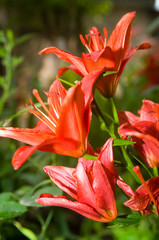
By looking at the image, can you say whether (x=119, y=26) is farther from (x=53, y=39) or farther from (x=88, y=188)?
(x=53, y=39)

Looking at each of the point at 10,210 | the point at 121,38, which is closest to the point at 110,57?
the point at 121,38

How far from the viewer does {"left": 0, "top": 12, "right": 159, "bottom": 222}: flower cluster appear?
7.6 inches

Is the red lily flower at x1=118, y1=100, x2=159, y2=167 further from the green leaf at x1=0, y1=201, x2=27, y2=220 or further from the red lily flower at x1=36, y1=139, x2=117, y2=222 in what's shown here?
the green leaf at x1=0, y1=201, x2=27, y2=220

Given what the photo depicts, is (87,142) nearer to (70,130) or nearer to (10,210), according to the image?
(70,130)

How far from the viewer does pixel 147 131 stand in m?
0.21

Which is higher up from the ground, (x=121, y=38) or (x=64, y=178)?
(x=121, y=38)

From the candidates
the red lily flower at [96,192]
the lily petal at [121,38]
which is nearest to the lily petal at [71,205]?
the red lily flower at [96,192]

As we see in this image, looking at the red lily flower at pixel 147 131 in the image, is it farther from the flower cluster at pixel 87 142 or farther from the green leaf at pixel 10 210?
the green leaf at pixel 10 210

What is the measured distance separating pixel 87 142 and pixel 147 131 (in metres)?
0.05

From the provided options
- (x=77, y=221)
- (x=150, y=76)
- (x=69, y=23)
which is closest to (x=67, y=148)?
(x=77, y=221)

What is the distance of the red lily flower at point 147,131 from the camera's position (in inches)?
7.8

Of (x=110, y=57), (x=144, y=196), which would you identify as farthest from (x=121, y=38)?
(x=144, y=196)

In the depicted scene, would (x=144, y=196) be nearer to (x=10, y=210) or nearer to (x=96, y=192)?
(x=96, y=192)

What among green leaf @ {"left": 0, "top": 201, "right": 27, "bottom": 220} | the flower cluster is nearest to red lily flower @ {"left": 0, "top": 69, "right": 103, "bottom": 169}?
the flower cluster
